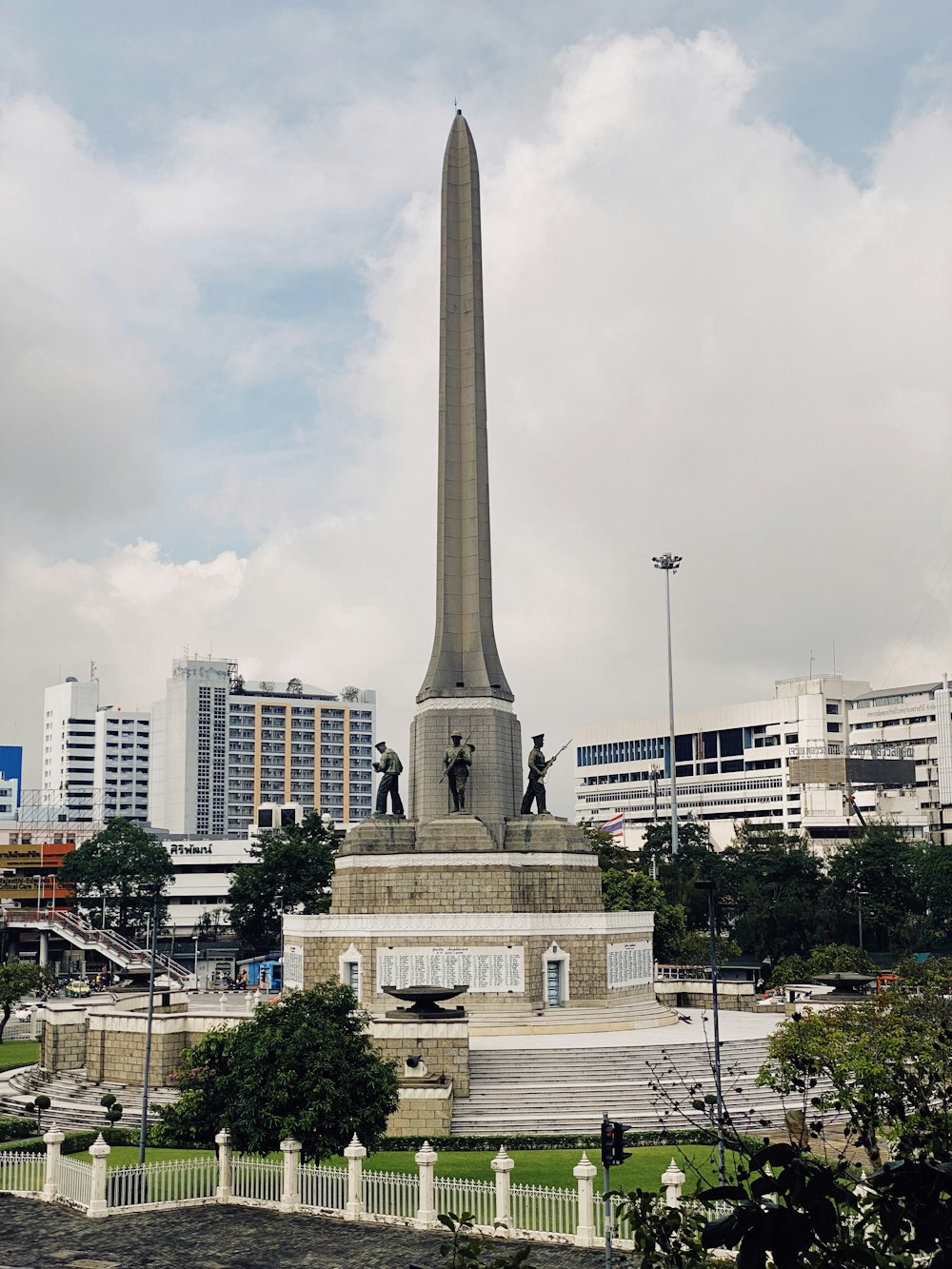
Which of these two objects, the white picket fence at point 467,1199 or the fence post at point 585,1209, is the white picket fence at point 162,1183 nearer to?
the white picket fence at point 467,1199

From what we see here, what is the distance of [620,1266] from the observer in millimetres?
19203

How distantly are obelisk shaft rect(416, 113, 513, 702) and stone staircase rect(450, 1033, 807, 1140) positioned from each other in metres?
15.7

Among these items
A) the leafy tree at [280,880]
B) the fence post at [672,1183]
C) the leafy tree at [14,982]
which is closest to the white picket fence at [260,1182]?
the fence post at [672,1183]

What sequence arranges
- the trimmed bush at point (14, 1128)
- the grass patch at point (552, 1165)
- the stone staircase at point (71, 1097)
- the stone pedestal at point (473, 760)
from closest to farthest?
the grass patch at point (552, 1165)
the trimmed bush at point (14, 1128)
the stone staircase at point (71, 1097)
the stone pedestal at point (473, 760)

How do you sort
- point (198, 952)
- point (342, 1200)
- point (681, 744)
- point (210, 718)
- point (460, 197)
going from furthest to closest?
1. point (210, 718)
2. point (681, 744)
3. point (198, 952)
4. point (460, 197)
5. point (342, 1200)

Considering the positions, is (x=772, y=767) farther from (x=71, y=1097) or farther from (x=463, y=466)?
(x=71, y=1097)

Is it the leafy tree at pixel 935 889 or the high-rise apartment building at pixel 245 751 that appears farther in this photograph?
the high-rise apartment building at pixel 245 751

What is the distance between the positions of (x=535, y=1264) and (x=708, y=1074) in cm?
1752

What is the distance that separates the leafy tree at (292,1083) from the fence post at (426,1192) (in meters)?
3.37

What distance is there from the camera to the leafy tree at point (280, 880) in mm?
78250

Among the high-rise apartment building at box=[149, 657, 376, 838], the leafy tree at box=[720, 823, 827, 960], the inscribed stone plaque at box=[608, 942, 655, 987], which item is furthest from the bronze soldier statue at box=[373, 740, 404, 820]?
the high-rise apartment building at box=[149, 657, 376, 838]

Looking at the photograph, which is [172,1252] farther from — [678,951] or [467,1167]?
[678,951]

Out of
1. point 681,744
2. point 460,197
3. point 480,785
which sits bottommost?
point 480,785

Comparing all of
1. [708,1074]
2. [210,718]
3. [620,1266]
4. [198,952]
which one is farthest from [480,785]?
[210,718]
